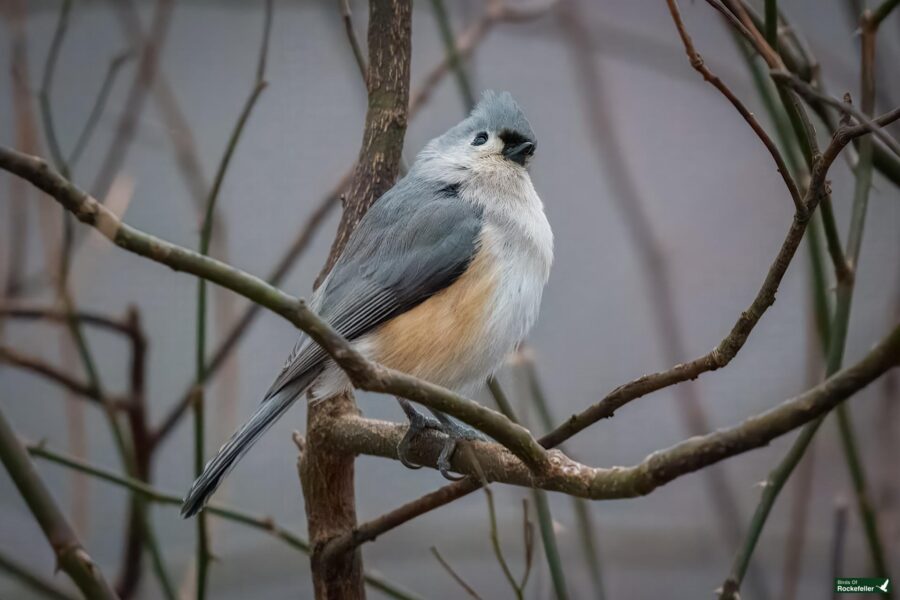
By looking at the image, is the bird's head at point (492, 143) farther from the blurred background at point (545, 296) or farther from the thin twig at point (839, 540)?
the thin twig at point (839, 540)

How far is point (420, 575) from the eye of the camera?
3.25m

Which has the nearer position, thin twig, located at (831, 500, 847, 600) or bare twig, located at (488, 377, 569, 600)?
bare twig, located at (488, 377, 569, 600)

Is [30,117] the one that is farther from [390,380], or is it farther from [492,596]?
[492,596]

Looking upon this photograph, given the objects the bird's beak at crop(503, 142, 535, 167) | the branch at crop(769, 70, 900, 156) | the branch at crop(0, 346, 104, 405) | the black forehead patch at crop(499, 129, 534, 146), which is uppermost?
the black forehead patch at crop(499, 129, 534, 146)

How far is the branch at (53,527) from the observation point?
63.6 inches

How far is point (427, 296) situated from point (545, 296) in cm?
89

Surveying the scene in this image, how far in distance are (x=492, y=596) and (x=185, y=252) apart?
2152 millimetres

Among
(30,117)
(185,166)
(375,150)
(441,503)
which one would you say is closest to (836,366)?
(441,503)

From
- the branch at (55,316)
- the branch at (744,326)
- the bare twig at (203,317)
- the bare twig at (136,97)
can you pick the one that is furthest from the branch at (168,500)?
the bare twig at (136,97)

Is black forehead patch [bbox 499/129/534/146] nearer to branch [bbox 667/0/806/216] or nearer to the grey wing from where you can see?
the grey wing

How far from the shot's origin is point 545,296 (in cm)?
295

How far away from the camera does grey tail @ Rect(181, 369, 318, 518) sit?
1.75 metres

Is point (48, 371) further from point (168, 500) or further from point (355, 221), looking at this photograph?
point (355, 221)

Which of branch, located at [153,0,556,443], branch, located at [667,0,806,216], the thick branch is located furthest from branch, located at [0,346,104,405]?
branch, located at [667,0,806,216]
